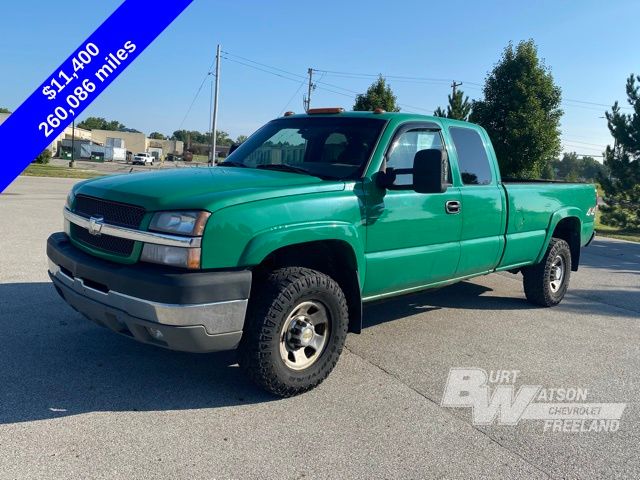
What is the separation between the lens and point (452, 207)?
4.77 m

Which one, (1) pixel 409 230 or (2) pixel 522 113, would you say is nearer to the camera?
(1) pixel 409 230

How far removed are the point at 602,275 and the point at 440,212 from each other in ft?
19.5

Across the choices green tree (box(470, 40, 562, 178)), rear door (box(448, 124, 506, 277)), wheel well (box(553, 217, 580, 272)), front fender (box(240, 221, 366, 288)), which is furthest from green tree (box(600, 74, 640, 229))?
front fender (box(240, 221, 366, 288))

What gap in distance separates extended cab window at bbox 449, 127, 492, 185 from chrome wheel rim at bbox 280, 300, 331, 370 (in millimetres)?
2101

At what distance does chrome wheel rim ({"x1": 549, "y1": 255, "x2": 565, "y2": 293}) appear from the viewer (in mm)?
6527

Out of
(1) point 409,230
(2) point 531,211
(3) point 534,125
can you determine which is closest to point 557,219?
(2) point 531,211

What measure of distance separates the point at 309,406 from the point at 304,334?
47cm

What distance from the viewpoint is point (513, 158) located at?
1897 cm

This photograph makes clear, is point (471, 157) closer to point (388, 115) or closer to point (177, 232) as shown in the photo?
point (388, 115)

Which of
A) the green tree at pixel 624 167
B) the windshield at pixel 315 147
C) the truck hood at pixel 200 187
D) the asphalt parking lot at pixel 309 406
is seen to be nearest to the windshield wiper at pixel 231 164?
the windshield at pixel 315 147

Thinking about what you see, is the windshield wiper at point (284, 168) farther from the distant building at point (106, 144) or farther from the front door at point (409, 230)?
the distant building at point (106, 144)

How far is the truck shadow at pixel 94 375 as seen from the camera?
11.3ft

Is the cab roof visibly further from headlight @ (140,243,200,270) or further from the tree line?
the tree line

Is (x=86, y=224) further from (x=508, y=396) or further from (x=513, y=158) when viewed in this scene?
(x=513, y=158)
